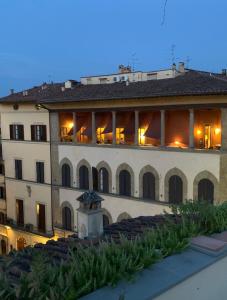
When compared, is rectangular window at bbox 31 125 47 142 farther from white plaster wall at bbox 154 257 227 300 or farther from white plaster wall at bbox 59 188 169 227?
white plaster wall at bbox 154 257 227 300

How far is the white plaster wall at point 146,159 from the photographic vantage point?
57.5 feet

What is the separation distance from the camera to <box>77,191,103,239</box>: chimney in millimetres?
8523

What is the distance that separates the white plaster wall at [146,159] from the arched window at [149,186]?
45 cm

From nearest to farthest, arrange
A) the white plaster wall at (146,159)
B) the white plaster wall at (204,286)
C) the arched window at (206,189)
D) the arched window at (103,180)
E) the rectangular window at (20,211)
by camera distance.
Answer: the white plaster wall at (204,286)
the arched window at (206,189)
the white plaster wall at (146,159)
the arched window at (103,180)
the rectangular window at (20,211)

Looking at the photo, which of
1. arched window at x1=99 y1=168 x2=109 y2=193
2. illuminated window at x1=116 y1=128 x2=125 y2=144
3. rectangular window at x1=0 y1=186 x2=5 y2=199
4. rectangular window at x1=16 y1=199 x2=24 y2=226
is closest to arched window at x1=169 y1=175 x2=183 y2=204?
illuminated window at x1=116 y1=128 x2=125 y2=144

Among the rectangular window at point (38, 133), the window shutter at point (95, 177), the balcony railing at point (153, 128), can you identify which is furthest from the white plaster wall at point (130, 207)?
the rectangular window at point (38, 133)

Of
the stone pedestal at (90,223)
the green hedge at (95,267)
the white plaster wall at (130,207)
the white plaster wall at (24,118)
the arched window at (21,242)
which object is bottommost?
the arched window at (21,242)

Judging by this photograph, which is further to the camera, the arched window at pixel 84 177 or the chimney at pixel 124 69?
the chimney at pixel 124 69

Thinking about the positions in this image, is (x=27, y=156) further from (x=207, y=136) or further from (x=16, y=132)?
(x=207, y=136)

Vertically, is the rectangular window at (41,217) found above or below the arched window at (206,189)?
below

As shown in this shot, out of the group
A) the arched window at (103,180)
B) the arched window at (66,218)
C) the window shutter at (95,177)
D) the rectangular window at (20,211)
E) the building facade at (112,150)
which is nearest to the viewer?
the building facade at (112,150)

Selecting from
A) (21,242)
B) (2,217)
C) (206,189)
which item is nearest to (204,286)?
(206,189)

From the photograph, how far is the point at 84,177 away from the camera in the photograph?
2255 cm

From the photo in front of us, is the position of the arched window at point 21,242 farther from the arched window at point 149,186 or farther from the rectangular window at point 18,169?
the arched window at point 149,186
